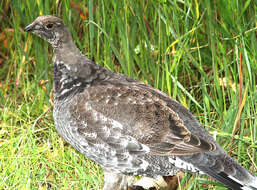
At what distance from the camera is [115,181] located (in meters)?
4.30

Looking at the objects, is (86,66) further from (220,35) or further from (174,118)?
(220,35)

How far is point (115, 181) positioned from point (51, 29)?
1.57 meters

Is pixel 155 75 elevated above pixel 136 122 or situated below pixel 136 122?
above

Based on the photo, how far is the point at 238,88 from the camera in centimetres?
447

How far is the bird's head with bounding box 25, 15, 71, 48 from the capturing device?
4.43m

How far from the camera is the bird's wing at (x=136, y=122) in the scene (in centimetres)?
389

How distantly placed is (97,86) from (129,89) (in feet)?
1.00

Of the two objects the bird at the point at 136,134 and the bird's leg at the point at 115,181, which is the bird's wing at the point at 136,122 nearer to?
the bird at the point at 136,134

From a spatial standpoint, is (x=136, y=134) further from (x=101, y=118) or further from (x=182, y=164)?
(x=182, y=164)

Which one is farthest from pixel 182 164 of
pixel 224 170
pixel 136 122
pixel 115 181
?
pixel 115 181

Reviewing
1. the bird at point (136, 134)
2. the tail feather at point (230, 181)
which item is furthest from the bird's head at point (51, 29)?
the tail feather at point (230, 181)

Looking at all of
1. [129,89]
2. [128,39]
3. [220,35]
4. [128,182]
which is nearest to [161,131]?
[129,89]

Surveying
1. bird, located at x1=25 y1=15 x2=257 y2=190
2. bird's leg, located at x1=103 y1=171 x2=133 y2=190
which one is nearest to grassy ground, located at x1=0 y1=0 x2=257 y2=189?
bird's leg, located at x1=103 y1=171 x2=133 y2=190

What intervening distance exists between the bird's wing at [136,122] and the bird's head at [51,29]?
678 millimetres
